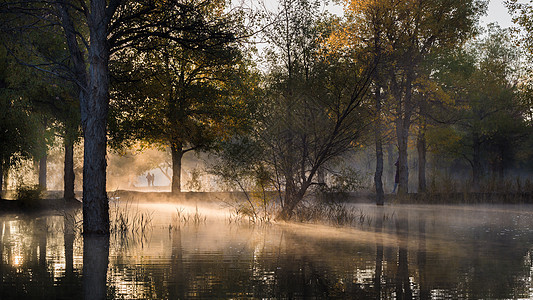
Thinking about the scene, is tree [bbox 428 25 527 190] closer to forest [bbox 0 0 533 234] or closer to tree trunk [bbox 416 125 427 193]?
forest [bbox 0 0 533 234]

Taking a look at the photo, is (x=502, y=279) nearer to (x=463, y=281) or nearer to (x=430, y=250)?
(x=463, y=281)

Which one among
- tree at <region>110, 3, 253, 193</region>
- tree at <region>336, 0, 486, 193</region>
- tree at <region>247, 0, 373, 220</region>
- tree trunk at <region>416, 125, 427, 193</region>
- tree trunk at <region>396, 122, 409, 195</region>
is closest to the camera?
tree at <region>247, 0, 373, 220</region>

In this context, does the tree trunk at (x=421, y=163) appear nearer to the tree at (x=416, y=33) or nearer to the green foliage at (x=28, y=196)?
the tree at (x=416, y=33)

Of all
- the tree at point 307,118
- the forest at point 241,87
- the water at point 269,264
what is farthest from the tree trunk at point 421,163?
the water at point 269,264

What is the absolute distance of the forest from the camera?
14.4m

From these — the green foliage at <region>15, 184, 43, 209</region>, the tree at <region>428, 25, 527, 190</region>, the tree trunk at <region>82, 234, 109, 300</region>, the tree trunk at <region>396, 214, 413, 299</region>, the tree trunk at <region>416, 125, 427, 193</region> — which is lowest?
the tree trunk at <region>396, 214, 413, 299</region>

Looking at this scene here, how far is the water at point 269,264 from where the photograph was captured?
741 centimetres

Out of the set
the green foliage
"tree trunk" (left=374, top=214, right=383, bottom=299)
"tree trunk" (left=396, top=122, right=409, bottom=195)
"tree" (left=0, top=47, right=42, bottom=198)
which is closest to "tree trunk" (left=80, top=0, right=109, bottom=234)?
"tree trunk" (left=374, top=214, right=383, bottom=299)

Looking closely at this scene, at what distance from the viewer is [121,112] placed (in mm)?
27203

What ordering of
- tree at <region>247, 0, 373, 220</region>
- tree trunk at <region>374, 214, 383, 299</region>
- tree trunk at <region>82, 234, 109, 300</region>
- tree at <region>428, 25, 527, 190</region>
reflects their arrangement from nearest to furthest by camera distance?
1. tree trunk at <region>82, 234, 109, 300</region>
2. tree trunk at <region>374, 214, 383, 299</region>
3. tree at <region>247, 0, 373, 220</region>
4. tree at <region>428, 25, 527, 190</region>

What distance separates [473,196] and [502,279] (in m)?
26.1

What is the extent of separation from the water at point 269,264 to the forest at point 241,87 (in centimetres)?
251

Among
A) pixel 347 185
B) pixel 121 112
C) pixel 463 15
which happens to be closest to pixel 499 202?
pixel 463 15

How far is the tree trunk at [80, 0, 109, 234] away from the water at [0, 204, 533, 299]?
75 cm
